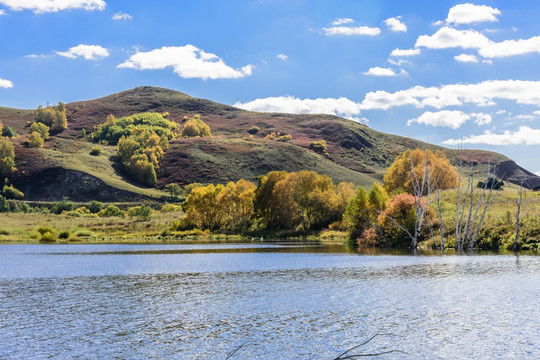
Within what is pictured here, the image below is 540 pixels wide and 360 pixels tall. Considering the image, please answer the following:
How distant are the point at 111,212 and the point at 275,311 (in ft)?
464

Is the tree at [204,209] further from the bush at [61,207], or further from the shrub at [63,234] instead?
the bush at [61,207]

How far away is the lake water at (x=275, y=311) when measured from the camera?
2052cm

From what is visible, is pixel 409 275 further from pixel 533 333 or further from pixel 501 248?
pixel 501 248

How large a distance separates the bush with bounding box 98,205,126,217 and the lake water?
109510 millimetres

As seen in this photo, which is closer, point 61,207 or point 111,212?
point 111,212

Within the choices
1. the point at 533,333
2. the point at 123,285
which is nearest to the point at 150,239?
the point at 123,285

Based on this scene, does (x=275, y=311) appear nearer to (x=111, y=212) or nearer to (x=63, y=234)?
(x=63, y=234)

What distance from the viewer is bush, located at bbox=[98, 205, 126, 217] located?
157625 mm

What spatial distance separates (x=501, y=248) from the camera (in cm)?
6544

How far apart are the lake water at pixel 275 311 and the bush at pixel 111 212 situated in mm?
109510

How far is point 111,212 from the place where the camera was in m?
161

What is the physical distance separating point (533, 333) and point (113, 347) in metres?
16.8

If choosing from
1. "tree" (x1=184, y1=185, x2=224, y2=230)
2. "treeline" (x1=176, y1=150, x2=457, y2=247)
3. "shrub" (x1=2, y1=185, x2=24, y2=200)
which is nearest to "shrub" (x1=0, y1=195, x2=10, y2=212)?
"shrub" (x1=2, y1=185, x2=24, y2=200)

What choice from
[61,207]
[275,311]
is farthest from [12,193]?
[275,311]
